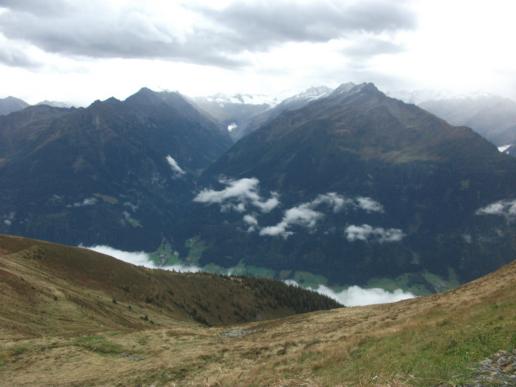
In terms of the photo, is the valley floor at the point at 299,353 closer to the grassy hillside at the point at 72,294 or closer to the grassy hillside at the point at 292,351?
the grassy hillside at the point at 292,351

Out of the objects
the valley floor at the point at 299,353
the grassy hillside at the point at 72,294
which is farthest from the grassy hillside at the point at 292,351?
the grassy hillside at the point at 72,294

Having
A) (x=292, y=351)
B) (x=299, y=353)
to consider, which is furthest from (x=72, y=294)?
(x=299, y=353)

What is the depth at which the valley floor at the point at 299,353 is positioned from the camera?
2872 centimetres

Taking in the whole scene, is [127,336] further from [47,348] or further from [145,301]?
[145,301]

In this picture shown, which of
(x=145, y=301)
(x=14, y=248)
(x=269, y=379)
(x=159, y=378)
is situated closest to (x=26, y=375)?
(x=159, y=378)

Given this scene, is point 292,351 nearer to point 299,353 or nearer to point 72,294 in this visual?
point 299,353

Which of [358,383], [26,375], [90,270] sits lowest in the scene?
[26,375]

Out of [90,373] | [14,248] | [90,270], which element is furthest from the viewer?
[90,270]

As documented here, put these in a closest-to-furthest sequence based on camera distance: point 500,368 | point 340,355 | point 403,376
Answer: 1. point 500,368
2. point 403,376
3. point 340,355

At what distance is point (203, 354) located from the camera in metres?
48.9

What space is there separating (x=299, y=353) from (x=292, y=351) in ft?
7.10

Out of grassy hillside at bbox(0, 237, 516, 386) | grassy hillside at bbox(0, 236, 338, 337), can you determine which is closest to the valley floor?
grassy hillside at bbox(0, 237, 516, 386)

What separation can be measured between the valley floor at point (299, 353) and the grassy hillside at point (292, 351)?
94 millimetres

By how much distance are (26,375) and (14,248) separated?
9925 centimetres
